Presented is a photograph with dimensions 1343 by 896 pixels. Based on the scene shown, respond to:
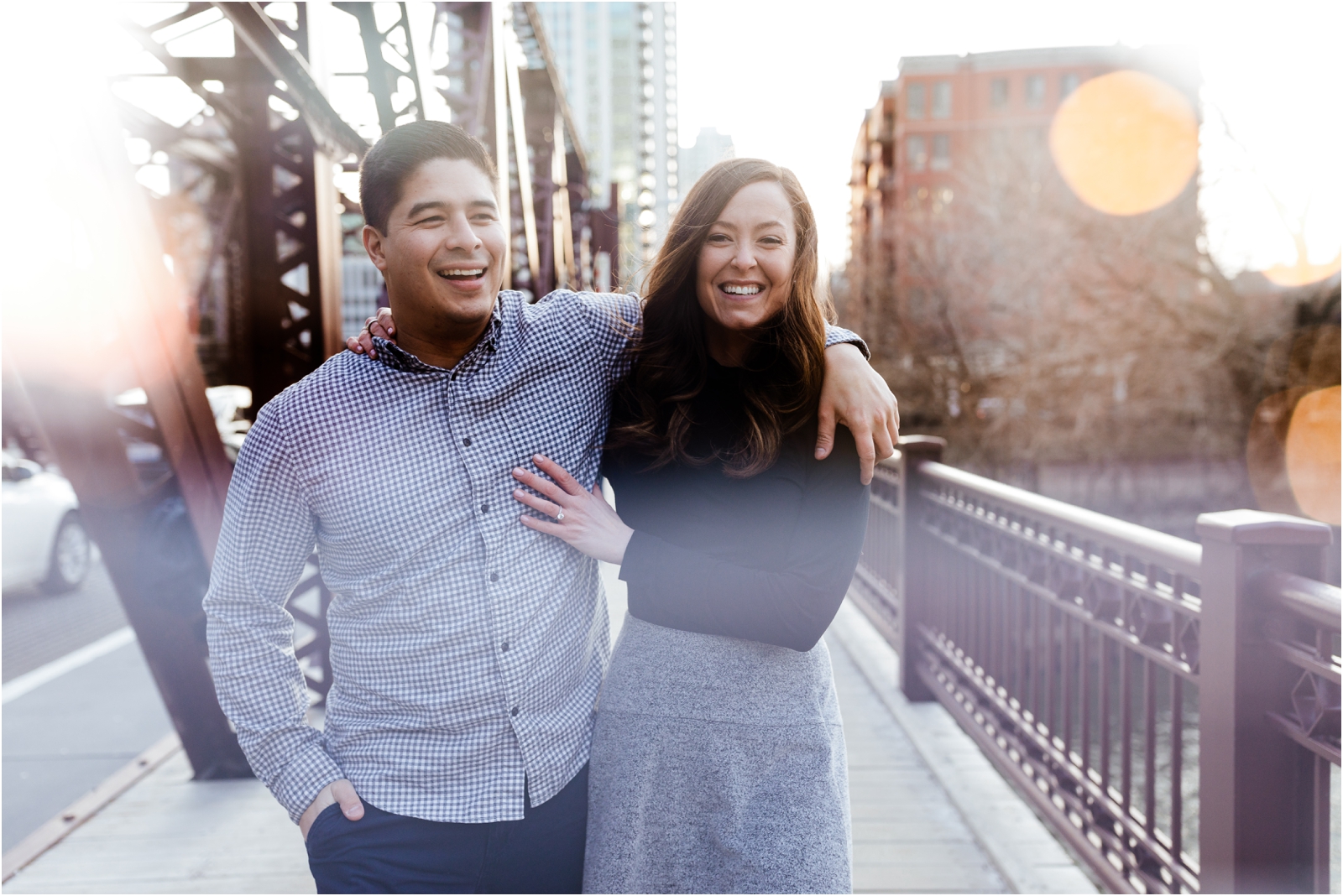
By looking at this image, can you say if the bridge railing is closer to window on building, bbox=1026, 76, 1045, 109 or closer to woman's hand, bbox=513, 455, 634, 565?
woman's hand, bbox=513, 455, 634, 565

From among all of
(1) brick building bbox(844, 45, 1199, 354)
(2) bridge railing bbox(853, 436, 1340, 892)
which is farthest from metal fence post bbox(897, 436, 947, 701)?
(1) brick building bbox(844, 45, 1199, 354)

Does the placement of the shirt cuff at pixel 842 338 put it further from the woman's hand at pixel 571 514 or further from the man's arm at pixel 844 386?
the woman's hand at pixel 571 514

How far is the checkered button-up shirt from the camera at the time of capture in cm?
167

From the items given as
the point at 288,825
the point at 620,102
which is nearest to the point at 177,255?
the point at 288,825

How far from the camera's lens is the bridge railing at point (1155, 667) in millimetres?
2080

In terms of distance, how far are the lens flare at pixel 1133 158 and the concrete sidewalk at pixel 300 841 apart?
18454mm

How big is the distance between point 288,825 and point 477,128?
409cm

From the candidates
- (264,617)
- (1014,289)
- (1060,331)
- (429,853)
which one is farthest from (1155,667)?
(1014,289)

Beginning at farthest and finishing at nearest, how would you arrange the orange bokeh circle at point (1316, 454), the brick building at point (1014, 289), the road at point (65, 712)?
the brick building at point (1014, 289), the orange bokeh circle at point (1316, 454), the road at point (65, 712)

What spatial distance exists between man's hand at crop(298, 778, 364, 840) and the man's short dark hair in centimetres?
105

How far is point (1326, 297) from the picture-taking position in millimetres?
14961

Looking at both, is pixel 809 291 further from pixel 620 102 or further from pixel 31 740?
pixel 620 102

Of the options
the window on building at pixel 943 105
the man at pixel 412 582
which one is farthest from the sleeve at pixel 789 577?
the window on building at pixel 943 105

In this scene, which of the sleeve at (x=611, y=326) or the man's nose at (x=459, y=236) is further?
the sleeve at (x=611, y=326)
